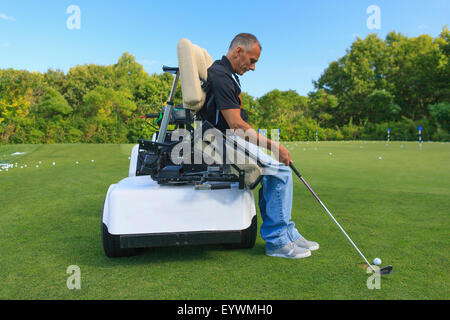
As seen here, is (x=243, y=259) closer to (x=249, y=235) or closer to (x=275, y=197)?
(x=249, y=235)

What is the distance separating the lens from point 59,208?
5.59 meters

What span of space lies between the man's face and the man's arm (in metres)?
0.46

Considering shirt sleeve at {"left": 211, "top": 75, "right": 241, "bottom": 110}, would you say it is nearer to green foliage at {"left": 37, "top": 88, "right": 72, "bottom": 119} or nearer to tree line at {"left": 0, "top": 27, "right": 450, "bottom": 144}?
tree line at {"left": 0, "top": 27, "right": 450, "bottom": 144}

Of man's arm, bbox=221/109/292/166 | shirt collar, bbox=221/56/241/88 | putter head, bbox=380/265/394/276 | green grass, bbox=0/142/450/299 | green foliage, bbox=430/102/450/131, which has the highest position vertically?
green foliage, bbox=430/102/450/131

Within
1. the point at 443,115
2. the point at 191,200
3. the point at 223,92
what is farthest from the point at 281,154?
the point at 443,115

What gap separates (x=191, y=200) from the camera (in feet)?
9.95

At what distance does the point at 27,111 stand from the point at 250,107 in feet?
69.5

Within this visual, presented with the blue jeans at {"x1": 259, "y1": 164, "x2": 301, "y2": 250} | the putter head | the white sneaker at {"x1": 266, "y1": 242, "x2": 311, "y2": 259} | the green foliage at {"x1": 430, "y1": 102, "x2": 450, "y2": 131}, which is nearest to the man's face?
the blue jeans at {"x1": 259, "y1": 164, "x2": 301, "y2": 250}

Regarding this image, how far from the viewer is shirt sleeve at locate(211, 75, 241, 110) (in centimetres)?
306

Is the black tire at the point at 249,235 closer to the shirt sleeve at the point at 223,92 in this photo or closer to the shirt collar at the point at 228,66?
the shirt sleeve at the point at 223,92

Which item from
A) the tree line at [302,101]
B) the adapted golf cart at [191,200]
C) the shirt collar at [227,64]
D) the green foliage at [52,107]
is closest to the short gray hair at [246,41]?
the shirt collar at [227,64]

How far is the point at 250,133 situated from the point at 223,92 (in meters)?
0.39

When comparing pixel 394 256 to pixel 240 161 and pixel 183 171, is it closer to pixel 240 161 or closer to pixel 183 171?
pixel 240 161

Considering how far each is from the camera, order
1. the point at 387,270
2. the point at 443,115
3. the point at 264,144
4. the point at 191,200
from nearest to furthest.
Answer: the point at 387,270
the point at 191,200
the point at 264,144
the point at 443,115
